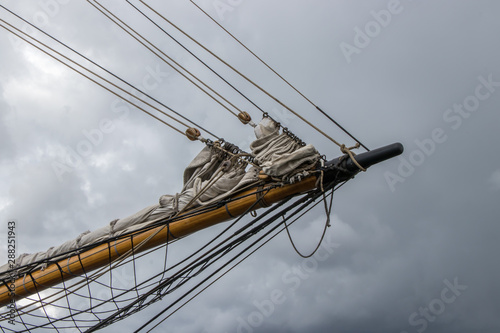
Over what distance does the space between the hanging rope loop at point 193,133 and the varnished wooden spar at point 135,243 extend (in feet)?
3.99

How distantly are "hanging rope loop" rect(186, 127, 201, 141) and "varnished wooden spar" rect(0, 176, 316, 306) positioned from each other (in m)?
1.22

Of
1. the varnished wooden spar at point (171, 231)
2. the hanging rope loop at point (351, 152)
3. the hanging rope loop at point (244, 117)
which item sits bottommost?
the hanging rope loop at point (351, 152)

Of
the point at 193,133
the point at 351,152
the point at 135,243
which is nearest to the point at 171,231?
the point at 135,243

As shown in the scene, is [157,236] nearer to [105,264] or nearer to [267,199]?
[105,264]

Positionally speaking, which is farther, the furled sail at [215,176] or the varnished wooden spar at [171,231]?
the furled sail at [215,176]

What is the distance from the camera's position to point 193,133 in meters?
8.94

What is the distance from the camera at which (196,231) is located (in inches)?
349

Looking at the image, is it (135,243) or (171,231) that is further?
(135,243)

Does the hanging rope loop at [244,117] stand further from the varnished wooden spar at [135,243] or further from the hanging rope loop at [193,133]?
the varnished wooden spar at [135,243]

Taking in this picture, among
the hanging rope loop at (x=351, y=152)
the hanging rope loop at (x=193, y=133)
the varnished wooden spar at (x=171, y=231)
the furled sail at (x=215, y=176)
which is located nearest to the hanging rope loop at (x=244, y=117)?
the furled sail at (x=215, y=176)

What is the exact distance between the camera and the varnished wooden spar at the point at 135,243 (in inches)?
324

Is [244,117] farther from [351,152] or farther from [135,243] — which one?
[135,243]

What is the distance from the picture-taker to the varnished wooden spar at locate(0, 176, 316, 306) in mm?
8234

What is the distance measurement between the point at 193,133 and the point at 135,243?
195cm
